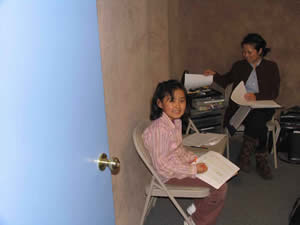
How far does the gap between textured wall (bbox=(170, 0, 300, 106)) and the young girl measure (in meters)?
1.34

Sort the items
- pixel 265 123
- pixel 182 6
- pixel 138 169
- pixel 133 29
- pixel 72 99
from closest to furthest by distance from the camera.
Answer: pixel 72 99 < pixel 133 29 < pixel 138 169 < pixel 265 123 < pixel 182 6

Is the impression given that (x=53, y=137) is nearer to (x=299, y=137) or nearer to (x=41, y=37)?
(x=41, y=37)

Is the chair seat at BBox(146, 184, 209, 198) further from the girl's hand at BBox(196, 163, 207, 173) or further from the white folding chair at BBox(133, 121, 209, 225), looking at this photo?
the girl's hand at BBox(196, 163, 207, 173)

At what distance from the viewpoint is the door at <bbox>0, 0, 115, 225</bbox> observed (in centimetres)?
60

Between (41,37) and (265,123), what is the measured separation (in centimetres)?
256

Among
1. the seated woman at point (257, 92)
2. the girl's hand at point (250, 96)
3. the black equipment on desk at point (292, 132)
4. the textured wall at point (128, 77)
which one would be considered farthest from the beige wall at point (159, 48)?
the girl's hand at point (250, 96)

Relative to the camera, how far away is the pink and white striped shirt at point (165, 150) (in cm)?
171

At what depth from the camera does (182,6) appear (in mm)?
3379

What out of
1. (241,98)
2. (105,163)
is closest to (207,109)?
(241,98)

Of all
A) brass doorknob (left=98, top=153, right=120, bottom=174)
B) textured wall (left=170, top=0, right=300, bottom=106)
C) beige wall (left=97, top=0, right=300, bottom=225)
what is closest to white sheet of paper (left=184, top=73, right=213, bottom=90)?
beige wall (left=97, top=0, right=300, bottom=225)

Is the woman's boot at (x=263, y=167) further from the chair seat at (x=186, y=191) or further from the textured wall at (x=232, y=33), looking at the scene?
the chair seat at (x=186, y=191)

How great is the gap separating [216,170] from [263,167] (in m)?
1.22

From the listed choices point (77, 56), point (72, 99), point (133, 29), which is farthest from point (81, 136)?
point (133, 29)

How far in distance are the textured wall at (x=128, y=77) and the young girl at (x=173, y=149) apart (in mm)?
166
